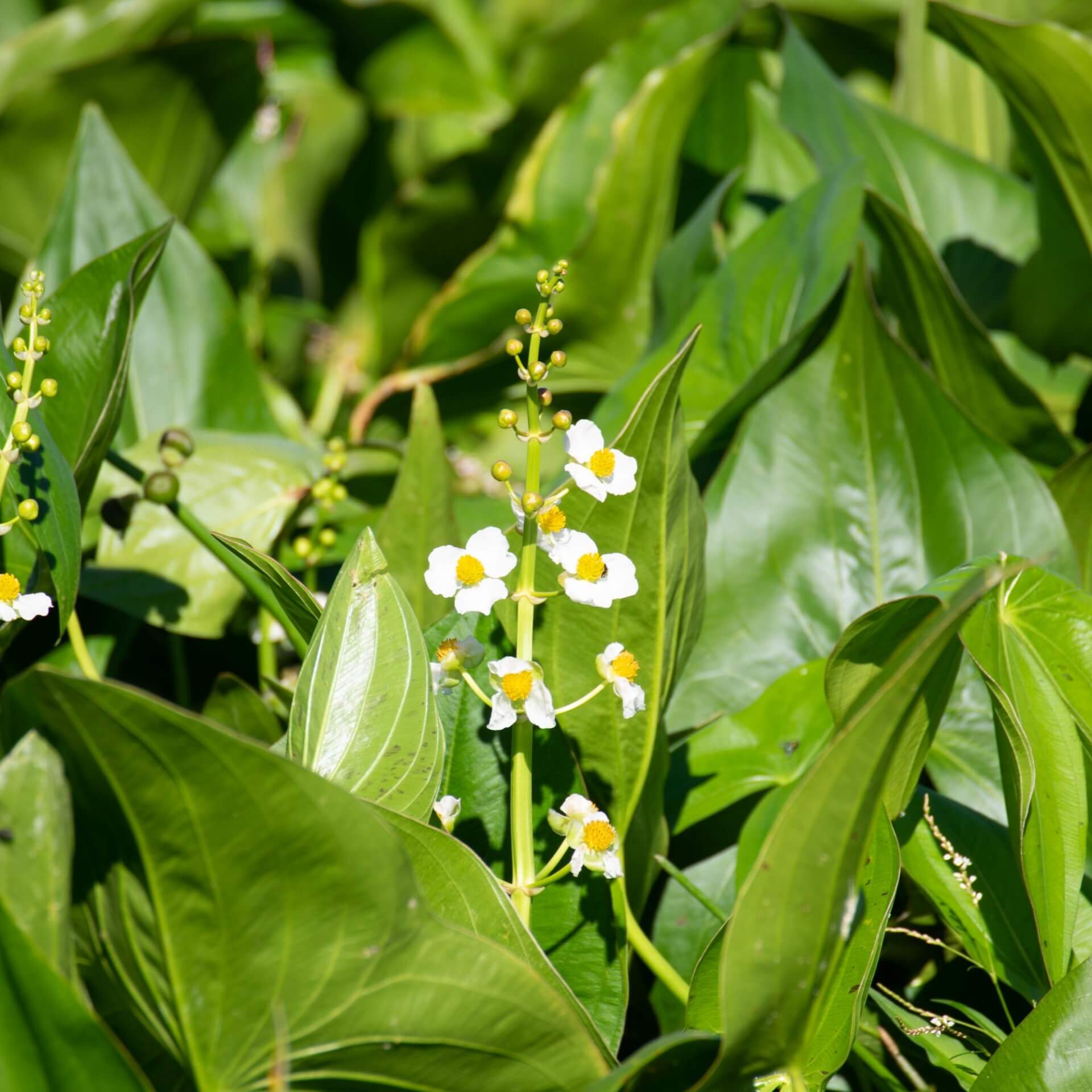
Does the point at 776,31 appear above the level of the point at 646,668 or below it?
above

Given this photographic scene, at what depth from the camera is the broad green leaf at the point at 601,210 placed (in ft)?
3.36

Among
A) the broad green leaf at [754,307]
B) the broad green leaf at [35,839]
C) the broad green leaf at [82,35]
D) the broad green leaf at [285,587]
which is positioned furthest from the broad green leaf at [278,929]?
the broad green leaf at [82,35]

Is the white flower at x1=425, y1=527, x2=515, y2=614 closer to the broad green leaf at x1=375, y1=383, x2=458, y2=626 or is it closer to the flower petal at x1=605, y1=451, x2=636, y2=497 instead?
the flower petal at x1=605, y1=451, x2=636, y2=497

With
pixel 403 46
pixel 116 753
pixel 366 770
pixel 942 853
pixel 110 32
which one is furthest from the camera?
pixel 403 46

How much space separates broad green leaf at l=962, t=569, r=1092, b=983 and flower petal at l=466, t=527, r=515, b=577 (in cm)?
21

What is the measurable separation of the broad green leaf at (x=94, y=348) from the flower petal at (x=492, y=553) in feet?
0.78

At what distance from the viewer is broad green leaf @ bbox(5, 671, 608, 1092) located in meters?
0.36

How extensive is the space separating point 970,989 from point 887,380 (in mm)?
381

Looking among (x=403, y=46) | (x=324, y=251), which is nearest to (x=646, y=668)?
(x=324, y=251)

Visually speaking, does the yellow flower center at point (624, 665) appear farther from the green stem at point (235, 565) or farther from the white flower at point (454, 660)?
the green stem at point (235, 565)

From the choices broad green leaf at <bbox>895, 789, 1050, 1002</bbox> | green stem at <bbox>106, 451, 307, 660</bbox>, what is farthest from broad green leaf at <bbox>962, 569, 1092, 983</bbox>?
green stem at <bbox>106, 451, 307, 660</bbox>

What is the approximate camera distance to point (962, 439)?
75cm

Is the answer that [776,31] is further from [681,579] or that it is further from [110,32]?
[681,579]

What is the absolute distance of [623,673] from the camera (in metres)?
0.47
